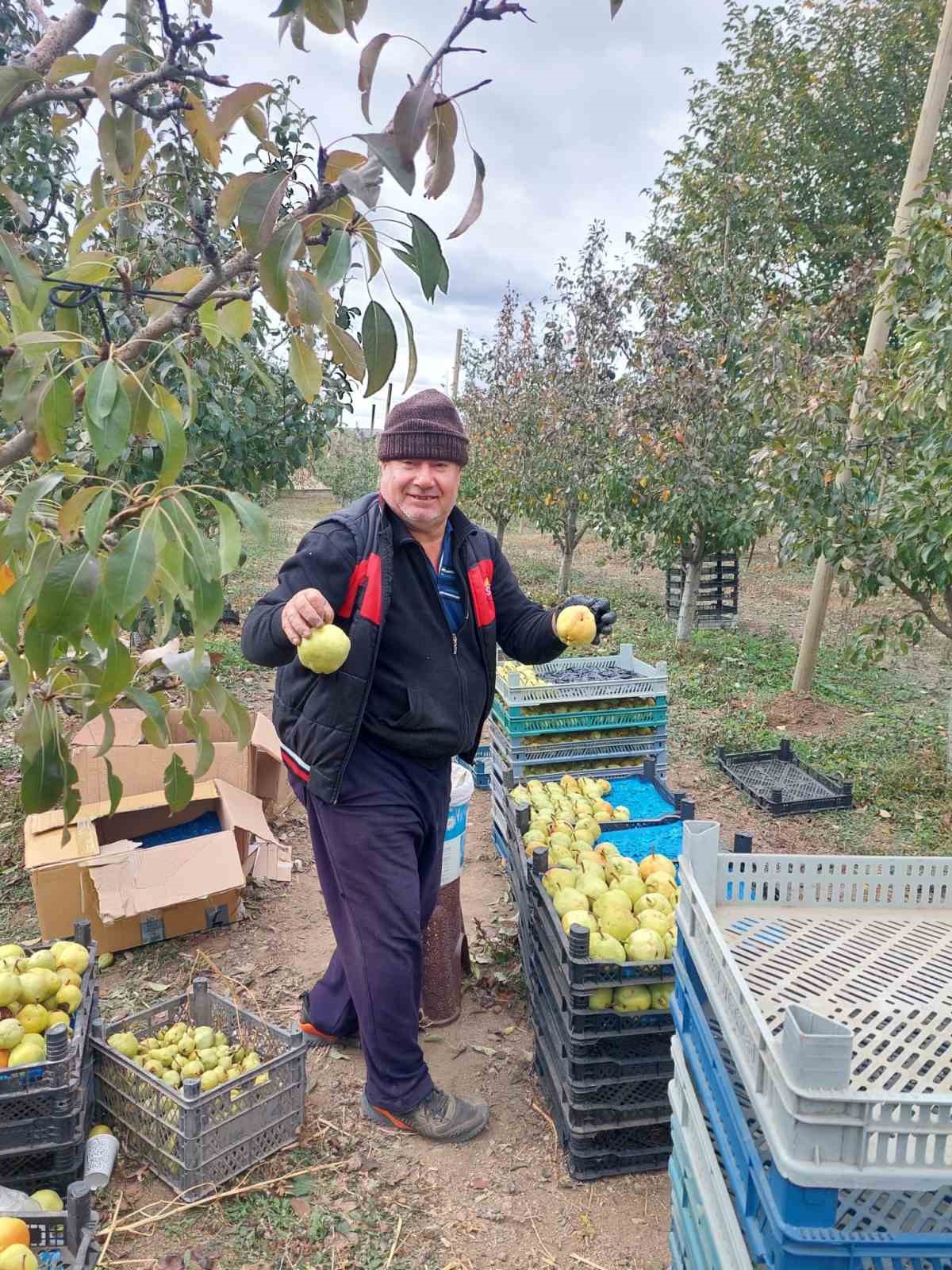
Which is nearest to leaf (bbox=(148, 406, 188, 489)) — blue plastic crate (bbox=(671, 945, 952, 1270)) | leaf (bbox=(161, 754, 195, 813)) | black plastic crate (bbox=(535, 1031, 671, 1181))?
leaf (bbox=(161, 754, 195, 813))

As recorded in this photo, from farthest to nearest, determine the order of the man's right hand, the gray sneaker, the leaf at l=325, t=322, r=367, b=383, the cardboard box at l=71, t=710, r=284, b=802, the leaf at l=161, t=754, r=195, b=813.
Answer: the cardboard box at l=71, t=710, r=284, b=802 → the gray sneaker → the man's right hand → the leaf at l=161, t=754, r=195, b=813 → the leaf at l=325, t=322, r=367, b=383

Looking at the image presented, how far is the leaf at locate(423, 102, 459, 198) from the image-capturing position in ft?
3.51

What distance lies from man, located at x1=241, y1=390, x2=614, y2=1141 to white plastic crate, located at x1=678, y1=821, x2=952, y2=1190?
1.07m

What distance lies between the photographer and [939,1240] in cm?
113

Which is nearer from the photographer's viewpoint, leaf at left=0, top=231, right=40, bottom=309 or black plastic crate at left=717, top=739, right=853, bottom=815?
leaf at left=0, top=231, right=40, bottom=309

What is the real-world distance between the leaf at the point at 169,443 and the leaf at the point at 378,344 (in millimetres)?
263

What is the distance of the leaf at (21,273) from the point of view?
1257 mm

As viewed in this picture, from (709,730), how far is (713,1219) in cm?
564

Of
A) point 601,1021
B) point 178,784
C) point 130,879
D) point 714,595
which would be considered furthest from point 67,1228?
point 714,595

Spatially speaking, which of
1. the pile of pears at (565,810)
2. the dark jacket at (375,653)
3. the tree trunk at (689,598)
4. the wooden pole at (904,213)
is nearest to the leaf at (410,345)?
the dark jacket at (375,653)

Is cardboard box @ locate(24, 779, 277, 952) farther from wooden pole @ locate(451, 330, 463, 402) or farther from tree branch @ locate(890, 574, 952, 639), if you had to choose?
wooden pole @ locate(451, 330, 463, 402)

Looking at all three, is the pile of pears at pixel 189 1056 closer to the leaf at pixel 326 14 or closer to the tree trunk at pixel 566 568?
the leaf at pixel 326 14

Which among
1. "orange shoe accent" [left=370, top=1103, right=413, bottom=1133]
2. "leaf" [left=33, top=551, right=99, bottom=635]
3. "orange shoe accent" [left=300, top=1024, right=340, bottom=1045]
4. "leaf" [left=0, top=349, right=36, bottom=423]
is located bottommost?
"orange shoe accent" [left=300, top=1024, right=340, bottom=1045]

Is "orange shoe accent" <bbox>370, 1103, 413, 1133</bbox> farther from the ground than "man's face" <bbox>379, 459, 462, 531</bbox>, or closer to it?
closer to it
